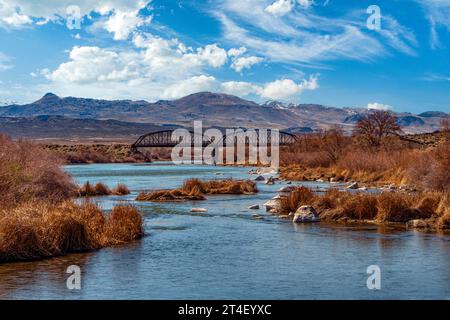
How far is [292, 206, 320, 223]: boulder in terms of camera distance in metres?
26.0

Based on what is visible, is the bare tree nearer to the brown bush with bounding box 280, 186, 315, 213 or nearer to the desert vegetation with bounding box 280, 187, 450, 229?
the brown bush with bounding box 280, 186, 315, 213

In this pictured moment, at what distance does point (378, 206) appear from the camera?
85.6 feet

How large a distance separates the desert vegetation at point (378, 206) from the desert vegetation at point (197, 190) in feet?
35.5

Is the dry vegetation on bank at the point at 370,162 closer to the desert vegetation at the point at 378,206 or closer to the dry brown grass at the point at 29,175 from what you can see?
the desert vegetation at the point at 378,206

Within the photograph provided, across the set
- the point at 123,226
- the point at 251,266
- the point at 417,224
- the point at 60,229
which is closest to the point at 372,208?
the point at 417,224

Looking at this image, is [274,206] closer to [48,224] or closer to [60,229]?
[60,229]

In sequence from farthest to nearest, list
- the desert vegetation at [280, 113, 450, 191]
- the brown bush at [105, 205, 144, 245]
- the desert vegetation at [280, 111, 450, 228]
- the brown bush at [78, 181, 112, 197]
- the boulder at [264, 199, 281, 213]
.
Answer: the brown bush at [78, 181, 112, 197]
the desert vegetation at [280, 113, 450, 191]
the boulder at [264, 199, 281, 213]
the desert vegetation at [280, 111, 450, 228]
the brown bush at [105, 205, 144, 245]

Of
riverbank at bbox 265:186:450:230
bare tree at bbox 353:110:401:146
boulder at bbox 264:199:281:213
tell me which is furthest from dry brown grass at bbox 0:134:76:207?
bare tree at bbox 353:110:401:146

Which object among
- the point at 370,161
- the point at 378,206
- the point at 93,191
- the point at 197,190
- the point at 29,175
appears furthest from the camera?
the point at 370,161

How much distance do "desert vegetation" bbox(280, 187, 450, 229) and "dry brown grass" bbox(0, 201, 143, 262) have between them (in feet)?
31.1

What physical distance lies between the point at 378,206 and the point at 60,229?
14.2m
